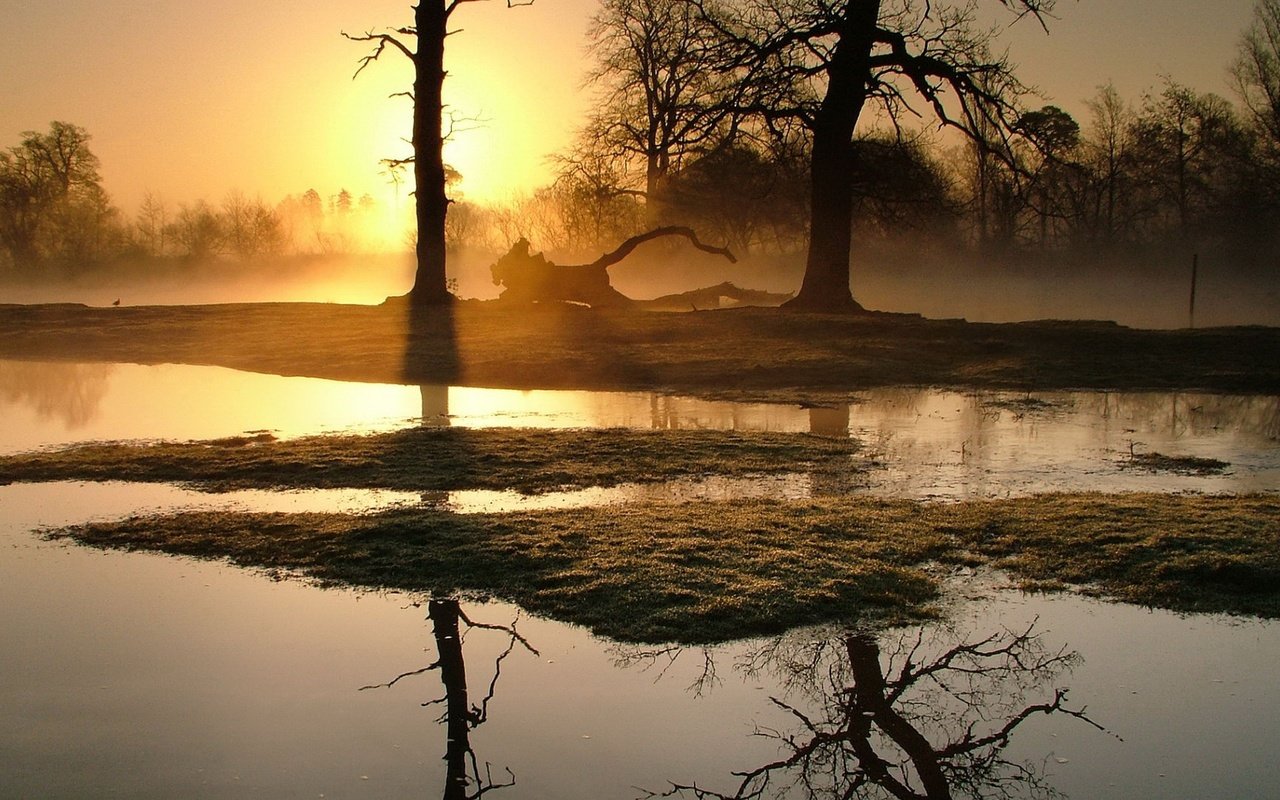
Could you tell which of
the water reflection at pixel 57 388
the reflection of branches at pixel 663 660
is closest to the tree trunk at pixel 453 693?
the reflection of branches at pixel 663 660

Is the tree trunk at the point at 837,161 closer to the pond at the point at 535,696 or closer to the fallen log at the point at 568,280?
the fallen log at the point at 568,280

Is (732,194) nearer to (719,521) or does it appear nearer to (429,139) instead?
(429,139)

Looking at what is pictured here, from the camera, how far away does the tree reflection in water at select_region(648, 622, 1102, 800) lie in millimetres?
4047

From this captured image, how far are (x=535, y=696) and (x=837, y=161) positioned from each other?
20.1m

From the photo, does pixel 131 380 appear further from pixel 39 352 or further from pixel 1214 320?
pixel 1214 320

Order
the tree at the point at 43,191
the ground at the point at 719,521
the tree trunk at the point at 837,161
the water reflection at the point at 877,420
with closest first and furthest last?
1. the ground at the point at 719,521
2. the water reflection at the point at 877,420
3. the tree trunk at the point at 837,161
4. the tree at the point at 43,191

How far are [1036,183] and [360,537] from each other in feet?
63.6

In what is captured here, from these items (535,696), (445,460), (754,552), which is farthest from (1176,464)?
(535,696)

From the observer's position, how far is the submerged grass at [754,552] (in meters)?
5.68

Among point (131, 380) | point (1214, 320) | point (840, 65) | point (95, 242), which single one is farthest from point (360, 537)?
point (95, 242)

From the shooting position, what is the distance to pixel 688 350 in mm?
18188

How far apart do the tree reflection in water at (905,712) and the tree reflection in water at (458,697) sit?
0.68 metres

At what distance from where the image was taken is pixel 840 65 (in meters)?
23.0

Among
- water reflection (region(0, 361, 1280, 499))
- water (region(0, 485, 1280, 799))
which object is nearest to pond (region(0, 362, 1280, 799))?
water (region(0, 485, 1280, 799))
